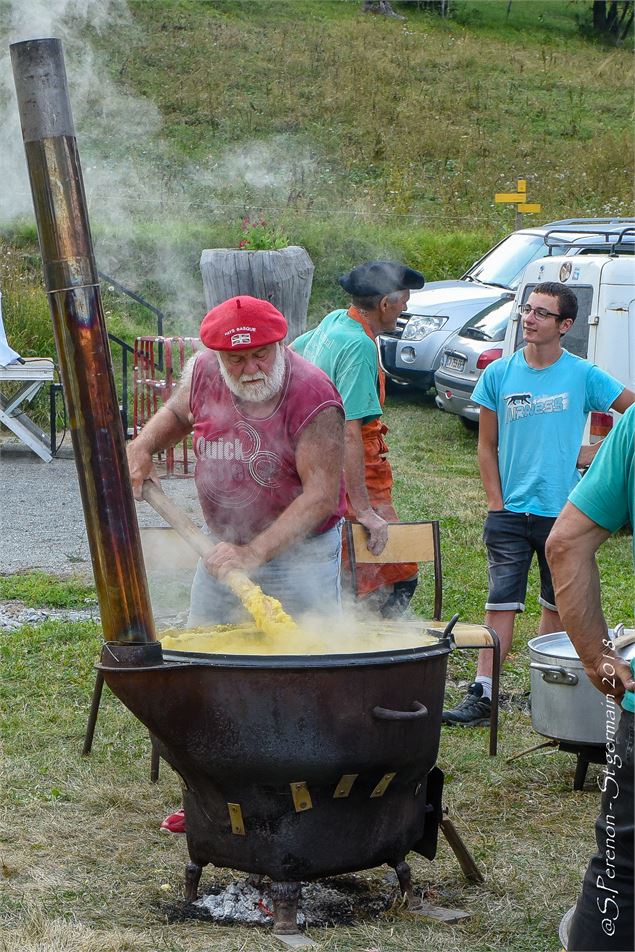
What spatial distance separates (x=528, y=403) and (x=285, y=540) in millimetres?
2135

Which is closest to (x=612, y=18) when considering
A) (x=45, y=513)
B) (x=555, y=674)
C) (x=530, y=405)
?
(x=45, y=513)

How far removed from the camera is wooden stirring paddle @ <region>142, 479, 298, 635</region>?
3547mm

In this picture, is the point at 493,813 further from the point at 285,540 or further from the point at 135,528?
the point at 135,528

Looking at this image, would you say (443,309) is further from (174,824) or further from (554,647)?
(174,824)

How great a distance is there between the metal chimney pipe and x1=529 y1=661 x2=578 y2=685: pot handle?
6.03 feet

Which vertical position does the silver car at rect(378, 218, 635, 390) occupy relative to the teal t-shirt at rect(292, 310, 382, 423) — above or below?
below

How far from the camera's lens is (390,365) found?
13.9m

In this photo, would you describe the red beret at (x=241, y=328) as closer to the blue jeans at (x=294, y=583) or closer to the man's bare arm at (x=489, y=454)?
the blue jeans at (x=294, y=583)

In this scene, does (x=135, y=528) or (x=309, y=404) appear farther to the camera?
(x=309, y=404)

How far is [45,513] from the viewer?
943 centimetres

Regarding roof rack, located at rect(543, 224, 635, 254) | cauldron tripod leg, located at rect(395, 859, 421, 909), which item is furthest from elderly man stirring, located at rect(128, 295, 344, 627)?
roof rack, located at rect(543, 224, 635, 254)

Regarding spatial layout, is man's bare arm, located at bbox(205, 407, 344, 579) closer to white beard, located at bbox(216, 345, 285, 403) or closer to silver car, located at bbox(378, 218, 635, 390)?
white beard, located at bbox(216, 345, 285, 403)

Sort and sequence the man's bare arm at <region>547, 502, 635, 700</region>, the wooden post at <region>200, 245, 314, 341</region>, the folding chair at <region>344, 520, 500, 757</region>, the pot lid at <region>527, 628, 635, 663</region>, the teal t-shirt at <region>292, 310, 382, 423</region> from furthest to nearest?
the wooden post at <region>200, 245, 314, 341</region>, the teal t-shirt at <region>292, 310, 382, 423</region>, the folding chair at <region>344, 520, 500, 757</region>, the pot lid at <region>527, 628, 635, 663</region>, the man's bare arm at <region>547, 502, 635, 700</region>

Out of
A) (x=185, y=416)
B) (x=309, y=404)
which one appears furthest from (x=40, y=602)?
(x=309, y=404)
